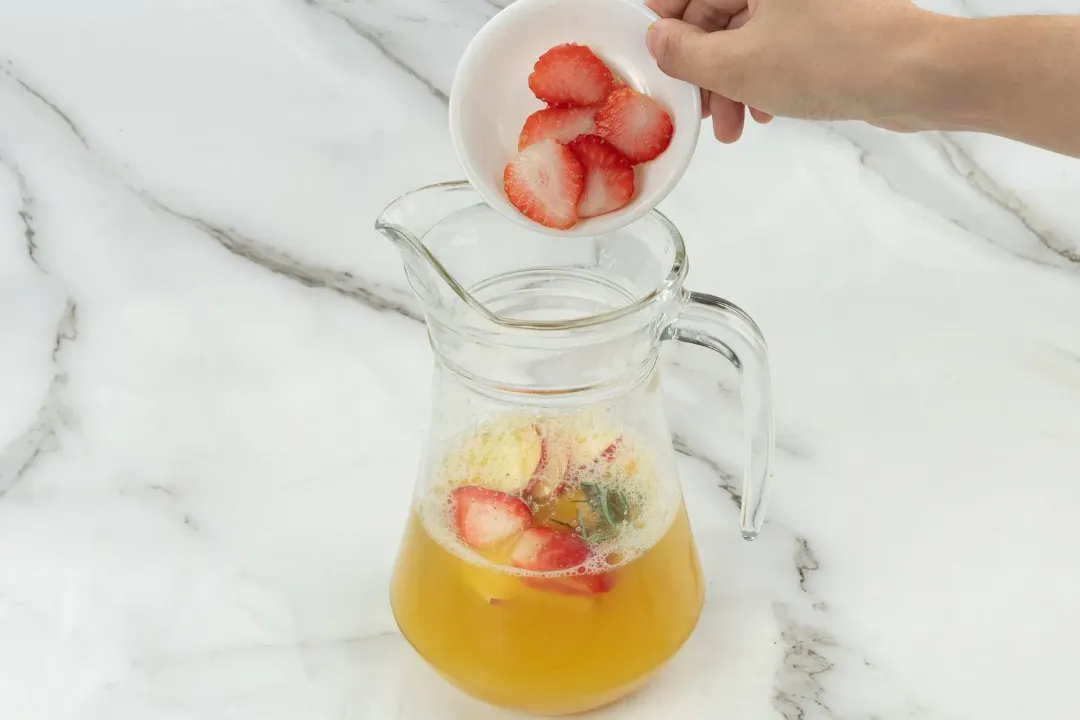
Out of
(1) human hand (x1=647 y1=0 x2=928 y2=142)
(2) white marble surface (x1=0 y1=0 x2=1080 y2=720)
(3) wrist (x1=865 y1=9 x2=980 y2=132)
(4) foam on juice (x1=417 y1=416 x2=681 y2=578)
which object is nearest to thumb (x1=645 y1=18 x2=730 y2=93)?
(1) human hand (x1=647 y1=0 x2=928 y2=142)

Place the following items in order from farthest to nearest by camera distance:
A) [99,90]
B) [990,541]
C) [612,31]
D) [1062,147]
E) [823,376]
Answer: [99,90] → [823,376] → [990,541] → [612,31] → [1062,147]

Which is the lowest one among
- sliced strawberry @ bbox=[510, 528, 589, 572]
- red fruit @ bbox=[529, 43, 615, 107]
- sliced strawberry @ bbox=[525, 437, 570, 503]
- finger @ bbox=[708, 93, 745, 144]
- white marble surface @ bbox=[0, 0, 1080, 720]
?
white marble surface @ bbox=[0, 0, 1080, 720]

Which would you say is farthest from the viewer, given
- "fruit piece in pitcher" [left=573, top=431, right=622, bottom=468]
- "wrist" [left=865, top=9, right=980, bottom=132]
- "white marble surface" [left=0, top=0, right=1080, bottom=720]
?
"white marble surface" [left=0, top=0, right=1080, bottom=720]

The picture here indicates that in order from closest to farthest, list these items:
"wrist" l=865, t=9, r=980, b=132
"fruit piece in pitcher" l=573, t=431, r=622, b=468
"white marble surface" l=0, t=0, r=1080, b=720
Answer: "wrist" l=865, t=9, r=980, b=132
"fruit piece in pitcher" l=573, t=431, r=622, b=468
"white marble surface" l=0, t=0, r=1080, b=720

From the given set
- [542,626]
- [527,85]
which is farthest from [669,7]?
[542,626]

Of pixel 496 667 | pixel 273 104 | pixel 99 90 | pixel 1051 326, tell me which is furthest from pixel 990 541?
pixel 99 90

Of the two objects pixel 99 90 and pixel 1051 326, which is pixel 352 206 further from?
pixel 1051 326

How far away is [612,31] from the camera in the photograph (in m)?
0.83

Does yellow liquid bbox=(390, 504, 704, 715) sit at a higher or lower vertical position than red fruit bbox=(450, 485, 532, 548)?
lower

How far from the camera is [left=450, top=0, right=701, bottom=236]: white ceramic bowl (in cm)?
80

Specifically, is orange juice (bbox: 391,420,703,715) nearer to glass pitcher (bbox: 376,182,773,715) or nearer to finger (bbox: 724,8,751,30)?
glass pitcher (bbox: 376,182,773,715)

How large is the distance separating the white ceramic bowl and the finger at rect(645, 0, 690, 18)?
0.49 feet

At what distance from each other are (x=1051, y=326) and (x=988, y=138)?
0.27 meters

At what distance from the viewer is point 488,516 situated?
2.60 ft
